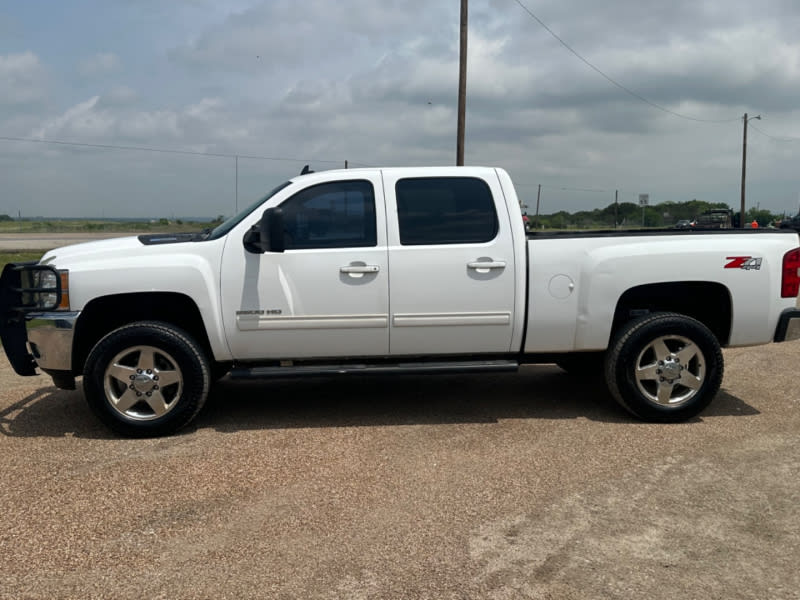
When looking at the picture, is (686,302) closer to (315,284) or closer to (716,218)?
(315,284)

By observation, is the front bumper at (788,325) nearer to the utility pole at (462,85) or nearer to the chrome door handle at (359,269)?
the chrome door handle at (359,269)

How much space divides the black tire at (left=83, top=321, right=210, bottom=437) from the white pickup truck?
10 mm

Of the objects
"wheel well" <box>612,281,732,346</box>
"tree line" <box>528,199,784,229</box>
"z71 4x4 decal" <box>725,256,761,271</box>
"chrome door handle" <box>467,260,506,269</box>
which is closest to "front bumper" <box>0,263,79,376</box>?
"chrome door handle" <box>467,260,506,269</box>

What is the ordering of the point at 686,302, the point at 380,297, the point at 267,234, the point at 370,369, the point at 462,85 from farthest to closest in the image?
the point at 462,85
the point at 686,302
the point at 370,369
the point at 380,297
the point at 267,234

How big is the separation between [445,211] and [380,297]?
81 centimetres

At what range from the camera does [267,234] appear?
16.4ft

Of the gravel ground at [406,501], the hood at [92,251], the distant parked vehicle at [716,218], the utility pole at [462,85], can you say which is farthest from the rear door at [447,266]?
the distant parked vehicle at [716,218]

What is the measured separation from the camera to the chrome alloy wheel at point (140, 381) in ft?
17.0

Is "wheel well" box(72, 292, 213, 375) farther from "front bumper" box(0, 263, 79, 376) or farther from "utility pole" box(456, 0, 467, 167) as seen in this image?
"utility pole" box(456, 0, 467, 167)

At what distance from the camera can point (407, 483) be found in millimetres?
4301

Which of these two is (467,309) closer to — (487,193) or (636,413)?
(487,193)

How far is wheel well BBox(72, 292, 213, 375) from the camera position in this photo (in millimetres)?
5297

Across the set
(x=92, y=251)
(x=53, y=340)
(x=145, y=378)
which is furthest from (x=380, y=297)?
(x=53, y=340)

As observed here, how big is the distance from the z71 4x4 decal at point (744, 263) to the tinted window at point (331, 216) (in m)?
2.67
